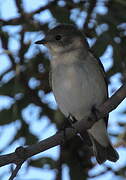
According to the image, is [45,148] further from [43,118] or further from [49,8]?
[49,8]

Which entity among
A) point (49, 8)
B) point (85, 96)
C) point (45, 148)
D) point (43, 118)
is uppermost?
point (45, 148)

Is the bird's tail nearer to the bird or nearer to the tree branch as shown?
the bird

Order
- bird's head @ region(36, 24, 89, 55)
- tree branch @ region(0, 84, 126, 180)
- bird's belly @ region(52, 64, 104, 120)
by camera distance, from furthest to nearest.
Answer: bird's head @ region(36, 24, 89, 55) < bird's belly @ region(52, 64, 104, 120) < tree branch @ region(0, 84, 126, 180)

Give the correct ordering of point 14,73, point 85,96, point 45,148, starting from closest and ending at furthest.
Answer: point 45,148
point 85,96
point 14,73

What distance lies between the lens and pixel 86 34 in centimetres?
423

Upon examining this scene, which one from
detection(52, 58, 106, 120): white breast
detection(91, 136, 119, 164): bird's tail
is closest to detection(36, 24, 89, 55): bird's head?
detection(52, 58, 106, 120): white breast

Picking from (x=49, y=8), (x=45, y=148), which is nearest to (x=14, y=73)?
(x=49, y=8)

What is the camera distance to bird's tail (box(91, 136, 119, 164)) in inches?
153

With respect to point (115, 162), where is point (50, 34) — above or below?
above

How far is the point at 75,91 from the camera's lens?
382cm

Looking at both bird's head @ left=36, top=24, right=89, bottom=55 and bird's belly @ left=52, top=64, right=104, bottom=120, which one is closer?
bird's belly @ left=52, top=64, right=104, bottom=120

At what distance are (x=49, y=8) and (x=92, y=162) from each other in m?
1.21

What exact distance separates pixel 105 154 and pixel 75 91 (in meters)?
0.53

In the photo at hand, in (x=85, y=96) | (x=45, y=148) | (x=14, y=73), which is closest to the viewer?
(x=45, y=148)
